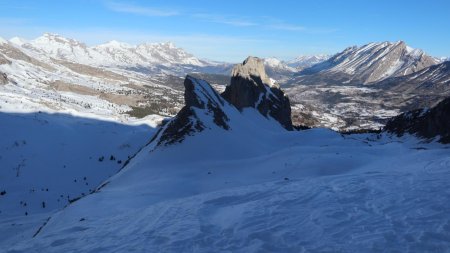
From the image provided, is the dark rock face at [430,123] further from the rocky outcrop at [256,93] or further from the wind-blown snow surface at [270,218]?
the wind-blown snow surface at [270,218]

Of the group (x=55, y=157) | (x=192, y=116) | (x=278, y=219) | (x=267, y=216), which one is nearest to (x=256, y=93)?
(x=192, y=116)

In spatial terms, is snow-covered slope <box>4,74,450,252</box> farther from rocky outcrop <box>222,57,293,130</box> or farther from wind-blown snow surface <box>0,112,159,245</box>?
rocky outcrop <box>222,57,293,130</box>

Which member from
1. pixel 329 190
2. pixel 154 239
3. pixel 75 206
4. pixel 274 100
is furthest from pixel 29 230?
pixel 274 100

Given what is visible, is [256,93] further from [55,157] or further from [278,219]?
[278,219]

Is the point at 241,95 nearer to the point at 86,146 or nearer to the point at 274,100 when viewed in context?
the point at 274,100

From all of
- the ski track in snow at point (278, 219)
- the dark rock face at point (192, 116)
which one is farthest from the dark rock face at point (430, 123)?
the ski track in snow at point (278, 219)

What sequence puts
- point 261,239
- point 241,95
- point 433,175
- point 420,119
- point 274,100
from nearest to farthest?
point 261,239 < point 433,175 < point 420,119 < point 241,95 < point 274,100
